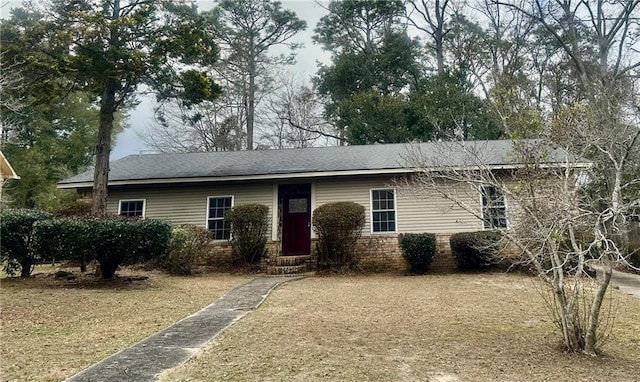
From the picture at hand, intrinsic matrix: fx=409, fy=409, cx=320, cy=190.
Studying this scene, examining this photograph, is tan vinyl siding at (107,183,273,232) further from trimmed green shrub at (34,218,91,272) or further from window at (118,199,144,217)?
trimmed green shrub at (34,218,91,272)

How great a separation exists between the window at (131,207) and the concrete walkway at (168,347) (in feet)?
26.4

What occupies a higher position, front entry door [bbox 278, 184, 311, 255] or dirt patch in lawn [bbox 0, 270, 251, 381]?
front entry door [bbox 278, 184, 311, 255]

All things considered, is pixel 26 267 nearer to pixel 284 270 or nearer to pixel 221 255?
pixel 221 255

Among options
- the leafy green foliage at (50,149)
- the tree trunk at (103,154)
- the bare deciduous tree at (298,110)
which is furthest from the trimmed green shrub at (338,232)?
the bare deciduous tree at (298,110)

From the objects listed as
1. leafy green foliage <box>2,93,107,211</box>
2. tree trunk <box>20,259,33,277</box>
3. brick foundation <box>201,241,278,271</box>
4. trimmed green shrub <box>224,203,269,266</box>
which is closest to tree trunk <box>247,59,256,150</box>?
leafy green foliage <box>2,93,107,211</box>

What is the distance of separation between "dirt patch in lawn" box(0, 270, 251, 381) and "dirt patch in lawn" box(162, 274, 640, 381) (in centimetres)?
122

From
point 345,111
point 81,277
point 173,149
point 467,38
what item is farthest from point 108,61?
point 467,38

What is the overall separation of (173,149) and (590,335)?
26.1m

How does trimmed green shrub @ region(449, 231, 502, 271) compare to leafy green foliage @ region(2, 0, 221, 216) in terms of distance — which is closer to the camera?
leafy green foliage @ region(2, 0, 221, 216)

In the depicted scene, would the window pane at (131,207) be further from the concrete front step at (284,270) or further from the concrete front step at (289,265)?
the concrete front step at (284,270)

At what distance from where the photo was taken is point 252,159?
1538cm

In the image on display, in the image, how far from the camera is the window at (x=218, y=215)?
1350cm

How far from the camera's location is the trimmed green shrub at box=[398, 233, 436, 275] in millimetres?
11250

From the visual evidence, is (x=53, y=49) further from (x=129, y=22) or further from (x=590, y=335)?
(x=590, y=335)
